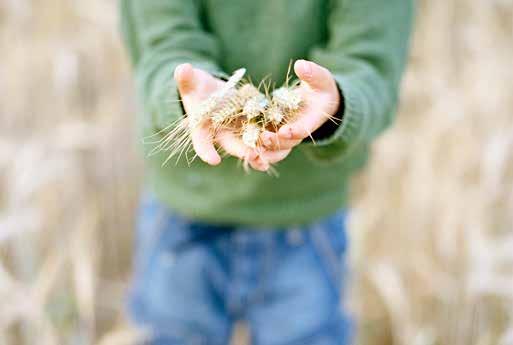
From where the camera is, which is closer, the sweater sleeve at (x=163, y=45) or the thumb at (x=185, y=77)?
the thumb at (x=185, y=77)

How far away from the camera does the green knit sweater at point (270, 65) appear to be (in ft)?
2.13

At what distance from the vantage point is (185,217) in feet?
3.16

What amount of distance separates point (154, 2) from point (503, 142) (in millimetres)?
743

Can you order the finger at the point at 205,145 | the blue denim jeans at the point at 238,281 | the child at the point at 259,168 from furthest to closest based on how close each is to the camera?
the blue denim jeans at the point at 238,281 → the child at the point at 259,168 → the finger at the point at 205,145

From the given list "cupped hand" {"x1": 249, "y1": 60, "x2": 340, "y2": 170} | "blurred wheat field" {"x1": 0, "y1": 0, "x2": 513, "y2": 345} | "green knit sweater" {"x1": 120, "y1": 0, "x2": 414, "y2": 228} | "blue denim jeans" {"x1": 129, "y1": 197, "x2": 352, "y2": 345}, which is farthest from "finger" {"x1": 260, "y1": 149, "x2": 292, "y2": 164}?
"blurred wheat field" {"x1": 0, "y1": 0, "x2": 513, "y2": 345}

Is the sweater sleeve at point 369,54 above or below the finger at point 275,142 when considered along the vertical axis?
above

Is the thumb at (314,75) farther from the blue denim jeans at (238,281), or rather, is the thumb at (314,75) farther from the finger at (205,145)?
the blue denim jeans at (238,281)

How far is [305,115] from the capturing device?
0.51 m

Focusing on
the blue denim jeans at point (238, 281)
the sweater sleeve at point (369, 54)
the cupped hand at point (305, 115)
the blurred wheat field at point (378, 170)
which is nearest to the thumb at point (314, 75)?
the cupped hand at point (305, 115)

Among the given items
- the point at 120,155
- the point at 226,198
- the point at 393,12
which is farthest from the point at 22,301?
the point at 393,12

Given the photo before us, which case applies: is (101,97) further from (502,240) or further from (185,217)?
(502,240)

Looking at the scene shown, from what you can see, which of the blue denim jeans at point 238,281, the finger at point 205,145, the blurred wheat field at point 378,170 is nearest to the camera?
the finger at point 205,145

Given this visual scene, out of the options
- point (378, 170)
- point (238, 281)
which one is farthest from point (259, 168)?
point (378, 170)

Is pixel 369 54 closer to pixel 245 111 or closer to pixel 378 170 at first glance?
pixel 245 111
